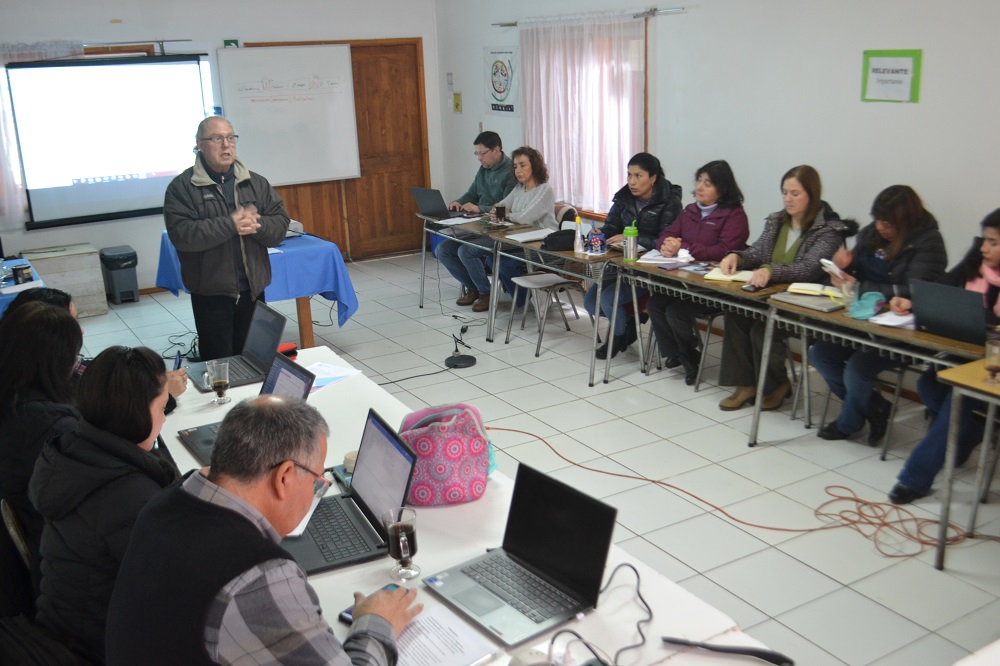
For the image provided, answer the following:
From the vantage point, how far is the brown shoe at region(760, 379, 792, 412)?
4.98 meters

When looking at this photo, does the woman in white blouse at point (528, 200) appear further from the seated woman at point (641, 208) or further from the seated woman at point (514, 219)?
the seated woman at point (641, 208)

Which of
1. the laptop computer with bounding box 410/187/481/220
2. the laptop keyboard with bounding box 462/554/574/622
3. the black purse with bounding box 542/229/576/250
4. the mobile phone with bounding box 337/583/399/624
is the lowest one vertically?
the mobile phone with bounding box 337/583/399/624

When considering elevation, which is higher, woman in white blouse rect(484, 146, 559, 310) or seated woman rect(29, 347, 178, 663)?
woman in white blouse rect(484, 146, 559, 310)

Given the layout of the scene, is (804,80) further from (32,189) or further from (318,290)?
(32,189)

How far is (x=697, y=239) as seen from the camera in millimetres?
5309

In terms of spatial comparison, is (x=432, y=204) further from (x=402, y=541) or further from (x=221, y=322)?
(x=402, y=541)

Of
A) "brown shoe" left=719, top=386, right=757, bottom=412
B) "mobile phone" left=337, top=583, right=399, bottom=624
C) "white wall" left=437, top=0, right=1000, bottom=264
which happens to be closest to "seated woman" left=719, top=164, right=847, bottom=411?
"brown shoe" left=719, top=386, right=757, bottom=412

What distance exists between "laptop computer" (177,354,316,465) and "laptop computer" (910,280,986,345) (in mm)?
2480

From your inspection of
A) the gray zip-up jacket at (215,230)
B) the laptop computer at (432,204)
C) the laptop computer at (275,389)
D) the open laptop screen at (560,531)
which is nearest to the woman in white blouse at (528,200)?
the laptop computer at (432,204)

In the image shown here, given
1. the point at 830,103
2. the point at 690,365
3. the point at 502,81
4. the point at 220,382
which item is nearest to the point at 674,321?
the point at 690,365

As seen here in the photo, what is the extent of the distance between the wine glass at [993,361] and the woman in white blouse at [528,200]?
3646mm

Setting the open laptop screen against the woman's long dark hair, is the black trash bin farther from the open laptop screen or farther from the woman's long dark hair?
the open laptop screen

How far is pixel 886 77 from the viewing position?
4898mm

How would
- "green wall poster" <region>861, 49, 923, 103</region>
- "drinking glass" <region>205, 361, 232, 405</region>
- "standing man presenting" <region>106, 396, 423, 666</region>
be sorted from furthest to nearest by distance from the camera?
"green wall poster" <region>861, 49, 923, 103</region> → "drinking glass" <region>205, 361, 232, 405</region> → "standing man presenting" <region>106, 396, 423, 666</region>
